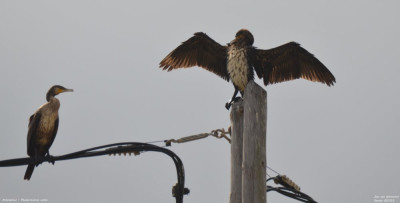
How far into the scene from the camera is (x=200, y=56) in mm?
8336

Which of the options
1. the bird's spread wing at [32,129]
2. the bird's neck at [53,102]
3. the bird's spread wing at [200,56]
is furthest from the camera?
the bird's spread wing at [200,56]

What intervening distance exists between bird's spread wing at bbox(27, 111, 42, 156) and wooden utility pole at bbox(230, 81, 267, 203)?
3019mm

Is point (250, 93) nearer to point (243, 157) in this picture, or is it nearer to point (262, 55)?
point (243, 157)

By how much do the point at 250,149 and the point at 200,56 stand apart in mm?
3838

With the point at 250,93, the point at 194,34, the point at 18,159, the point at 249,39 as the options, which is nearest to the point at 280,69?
the point at 249,39

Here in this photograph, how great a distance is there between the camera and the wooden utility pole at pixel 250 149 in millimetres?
4582

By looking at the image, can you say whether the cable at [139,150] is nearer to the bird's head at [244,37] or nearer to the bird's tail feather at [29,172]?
the bird's tail feather at [29,172]

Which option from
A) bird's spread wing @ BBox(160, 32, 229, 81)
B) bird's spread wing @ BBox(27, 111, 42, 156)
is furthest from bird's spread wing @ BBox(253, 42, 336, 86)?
bird's spread wing @ BBox(27, 111, 42, 156)

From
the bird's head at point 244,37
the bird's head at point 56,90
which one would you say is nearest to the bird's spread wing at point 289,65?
the bird's head at point 244,37

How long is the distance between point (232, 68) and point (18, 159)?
3291 mm

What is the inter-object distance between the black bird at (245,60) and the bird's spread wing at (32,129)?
1904mm

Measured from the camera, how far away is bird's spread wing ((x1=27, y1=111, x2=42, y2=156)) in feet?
23.2

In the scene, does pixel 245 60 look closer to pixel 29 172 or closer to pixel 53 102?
pixel 53 102

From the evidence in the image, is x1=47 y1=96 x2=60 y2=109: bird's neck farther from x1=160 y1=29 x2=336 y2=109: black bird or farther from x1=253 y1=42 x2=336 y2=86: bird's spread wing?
x1=253 y1=42 x2=336 y2=86: bird's spread wing
